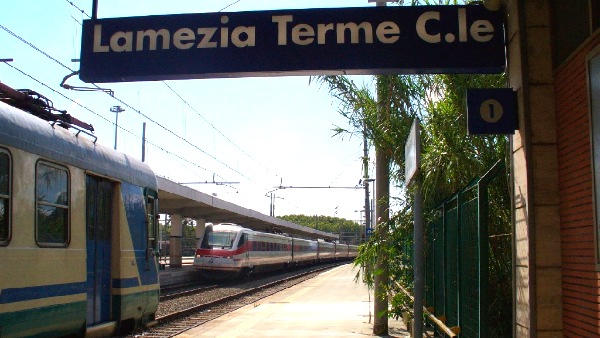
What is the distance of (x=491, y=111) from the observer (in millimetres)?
5203

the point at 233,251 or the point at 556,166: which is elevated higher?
the point at 556,166

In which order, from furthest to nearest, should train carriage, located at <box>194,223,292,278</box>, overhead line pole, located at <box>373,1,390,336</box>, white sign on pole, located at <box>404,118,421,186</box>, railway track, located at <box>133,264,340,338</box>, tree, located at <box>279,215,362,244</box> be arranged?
tree, located at <box>279,215,362,244</box> < train carriage, located at <box>194,223,292,278</box> < railway track, located at <box>133,264,340,338</box> < overhead line pole, located at <box>373,1,390,336</box> < white sign on pole, located at <box>404,118,421,186</box>

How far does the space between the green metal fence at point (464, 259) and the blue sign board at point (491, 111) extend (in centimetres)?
62

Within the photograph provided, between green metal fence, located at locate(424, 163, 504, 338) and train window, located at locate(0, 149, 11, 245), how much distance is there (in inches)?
166

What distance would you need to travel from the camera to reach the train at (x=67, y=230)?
644 centimetres

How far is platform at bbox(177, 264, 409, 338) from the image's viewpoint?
1202 centimetres

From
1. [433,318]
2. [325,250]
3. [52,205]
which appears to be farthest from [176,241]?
[433,318]

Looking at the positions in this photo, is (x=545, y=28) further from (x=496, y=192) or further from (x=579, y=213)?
(x=496, y=192)

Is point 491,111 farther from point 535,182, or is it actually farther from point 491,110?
point 535,182

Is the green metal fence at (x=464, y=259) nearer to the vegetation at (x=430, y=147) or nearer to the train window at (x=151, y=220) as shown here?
the vegetation at (x=430, y=147)

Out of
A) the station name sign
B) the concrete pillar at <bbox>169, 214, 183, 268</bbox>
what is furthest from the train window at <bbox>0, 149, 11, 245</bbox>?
the concrete pillar at <bbox>169, 214, 183, 268</bbox>

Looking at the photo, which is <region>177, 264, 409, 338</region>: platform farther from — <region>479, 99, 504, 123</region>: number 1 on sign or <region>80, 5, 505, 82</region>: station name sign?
<region>479, 99, 504, 123</region>: number 1 on sign

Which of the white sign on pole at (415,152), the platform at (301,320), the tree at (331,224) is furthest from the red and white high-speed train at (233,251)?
the tree at (331,224)

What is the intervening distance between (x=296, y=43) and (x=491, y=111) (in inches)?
69.6
